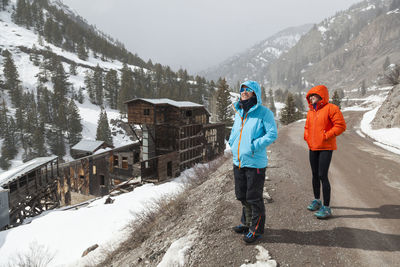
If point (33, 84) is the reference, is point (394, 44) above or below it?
above

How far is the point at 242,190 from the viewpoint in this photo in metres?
3.93

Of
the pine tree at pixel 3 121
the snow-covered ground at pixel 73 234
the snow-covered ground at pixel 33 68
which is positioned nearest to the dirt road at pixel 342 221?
the snow-covered ground at pixel 73 234

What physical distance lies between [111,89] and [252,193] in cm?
9945

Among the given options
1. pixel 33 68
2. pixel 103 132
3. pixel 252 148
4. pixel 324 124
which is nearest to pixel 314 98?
pixel 324 124

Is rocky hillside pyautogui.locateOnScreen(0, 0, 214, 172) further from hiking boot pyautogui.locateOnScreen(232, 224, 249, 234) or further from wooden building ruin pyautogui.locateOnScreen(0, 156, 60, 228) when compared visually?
hiking boot pyautogui.locateOnScreen(232, 224, 249, 234)

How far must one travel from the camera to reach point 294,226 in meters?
4.30

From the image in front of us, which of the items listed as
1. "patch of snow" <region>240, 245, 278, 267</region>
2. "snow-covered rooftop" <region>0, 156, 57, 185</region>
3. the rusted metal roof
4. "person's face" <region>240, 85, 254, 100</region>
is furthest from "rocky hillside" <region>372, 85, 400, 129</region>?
the rusted metal roof

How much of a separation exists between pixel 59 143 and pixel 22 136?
9.95m

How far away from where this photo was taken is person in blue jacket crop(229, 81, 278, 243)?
3641mm

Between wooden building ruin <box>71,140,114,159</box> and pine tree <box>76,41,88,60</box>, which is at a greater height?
pine tree <box>76,41,88,60</box>

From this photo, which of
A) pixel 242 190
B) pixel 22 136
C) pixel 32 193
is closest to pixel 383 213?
pixel 242 190

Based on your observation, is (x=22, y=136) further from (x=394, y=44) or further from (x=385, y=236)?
(x=394, y=44)

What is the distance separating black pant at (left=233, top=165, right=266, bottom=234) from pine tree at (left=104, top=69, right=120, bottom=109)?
97100mm

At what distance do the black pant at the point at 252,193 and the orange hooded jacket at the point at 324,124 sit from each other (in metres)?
1.48
